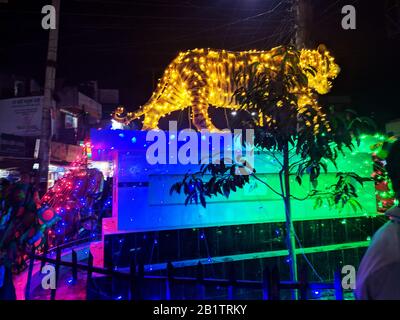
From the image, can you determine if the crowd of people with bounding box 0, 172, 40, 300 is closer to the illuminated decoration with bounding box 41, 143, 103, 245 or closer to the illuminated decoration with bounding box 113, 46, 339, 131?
the illuminated decoration with bounding box 41, 143, 103, 245

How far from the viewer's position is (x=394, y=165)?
1.57m

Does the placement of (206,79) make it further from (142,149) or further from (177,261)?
(177,261)

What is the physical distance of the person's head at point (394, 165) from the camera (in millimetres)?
1555

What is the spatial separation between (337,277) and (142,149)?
10.1 feet

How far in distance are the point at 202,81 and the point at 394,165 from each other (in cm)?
414

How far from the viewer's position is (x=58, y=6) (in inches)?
345

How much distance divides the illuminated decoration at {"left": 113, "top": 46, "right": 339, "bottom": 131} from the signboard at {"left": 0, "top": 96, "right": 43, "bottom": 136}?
1554 cm

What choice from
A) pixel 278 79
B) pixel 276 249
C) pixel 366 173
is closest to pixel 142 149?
pixel 278 79

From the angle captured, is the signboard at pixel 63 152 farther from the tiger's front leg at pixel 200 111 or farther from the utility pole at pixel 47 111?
the tiger's front leg at pixel 200 111

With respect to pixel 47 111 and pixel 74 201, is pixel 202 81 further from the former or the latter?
pixel 47 111

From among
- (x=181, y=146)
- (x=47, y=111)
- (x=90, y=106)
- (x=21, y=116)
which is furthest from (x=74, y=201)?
(x=90, y=106)

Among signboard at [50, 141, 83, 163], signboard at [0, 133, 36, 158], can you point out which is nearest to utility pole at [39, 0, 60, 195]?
signboard at [0, 133, 36, 158]

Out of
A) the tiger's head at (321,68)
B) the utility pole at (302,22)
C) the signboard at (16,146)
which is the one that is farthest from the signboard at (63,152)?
the tiger's head at (321,68)

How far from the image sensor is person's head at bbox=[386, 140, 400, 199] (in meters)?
1.55
